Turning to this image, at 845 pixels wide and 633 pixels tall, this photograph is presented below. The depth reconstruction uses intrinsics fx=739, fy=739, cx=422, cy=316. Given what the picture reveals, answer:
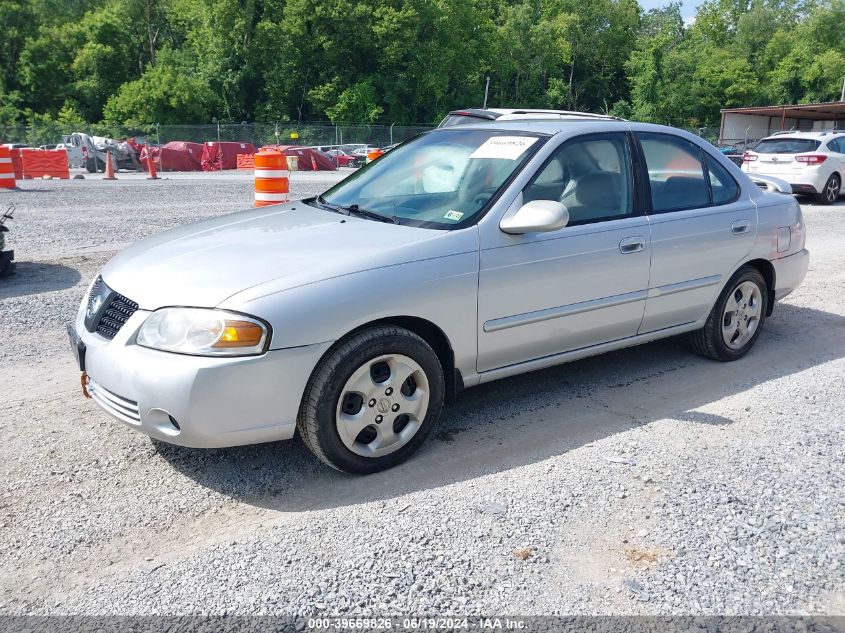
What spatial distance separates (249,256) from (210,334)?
55 centimetres

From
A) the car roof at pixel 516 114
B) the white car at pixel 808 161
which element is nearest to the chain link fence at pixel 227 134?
the white car at pixel 808 161

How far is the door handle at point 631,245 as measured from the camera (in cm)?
435

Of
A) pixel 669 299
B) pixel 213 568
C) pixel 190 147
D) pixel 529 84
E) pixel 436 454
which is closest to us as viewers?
pixel 213 568

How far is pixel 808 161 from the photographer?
15547 mm

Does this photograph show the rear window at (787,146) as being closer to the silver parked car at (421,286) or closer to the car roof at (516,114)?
the silver parked car at (421,286)

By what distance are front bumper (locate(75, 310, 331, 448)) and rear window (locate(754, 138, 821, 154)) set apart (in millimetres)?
15476

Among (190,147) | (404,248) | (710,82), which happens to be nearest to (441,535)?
(404,248)

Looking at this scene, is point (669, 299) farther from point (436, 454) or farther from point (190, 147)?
point (190, 147)

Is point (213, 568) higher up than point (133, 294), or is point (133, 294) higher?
point (133, 294)

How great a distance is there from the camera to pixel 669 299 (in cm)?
469

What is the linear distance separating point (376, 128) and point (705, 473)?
43.4m

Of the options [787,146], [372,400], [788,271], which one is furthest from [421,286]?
[787,146]

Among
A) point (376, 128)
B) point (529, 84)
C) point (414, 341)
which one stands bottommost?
point (414, 341)

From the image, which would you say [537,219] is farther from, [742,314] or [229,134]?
[229,134]
